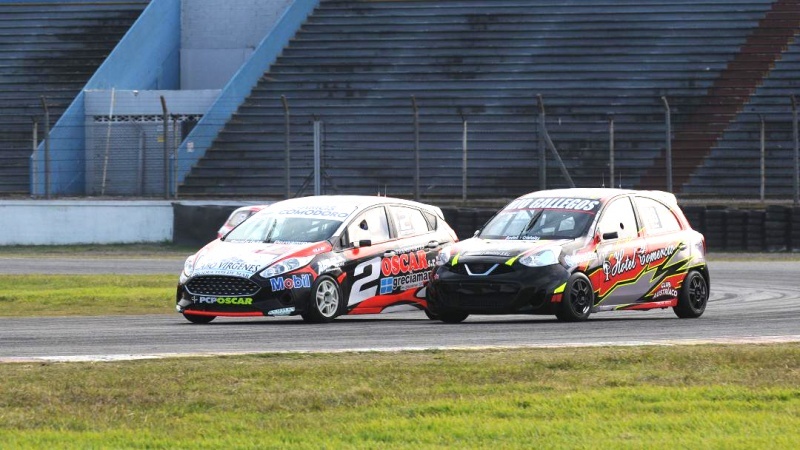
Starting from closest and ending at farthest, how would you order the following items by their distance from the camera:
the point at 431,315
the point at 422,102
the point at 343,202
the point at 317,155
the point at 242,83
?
the point at 431,315, the point at 343,202, the point at 317,155, the point at 422,102, the point at 242,83

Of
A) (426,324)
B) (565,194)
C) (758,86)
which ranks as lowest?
(426,324)

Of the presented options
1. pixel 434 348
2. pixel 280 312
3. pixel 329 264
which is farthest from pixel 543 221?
pixel 434 348

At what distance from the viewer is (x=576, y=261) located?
14086 millimetres

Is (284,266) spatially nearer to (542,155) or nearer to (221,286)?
(221,286)

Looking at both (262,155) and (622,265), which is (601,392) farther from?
(262,155)

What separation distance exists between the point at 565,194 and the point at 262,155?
63.1ft

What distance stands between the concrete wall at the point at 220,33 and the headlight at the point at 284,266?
27885 mm

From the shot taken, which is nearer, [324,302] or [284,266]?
[284,266]

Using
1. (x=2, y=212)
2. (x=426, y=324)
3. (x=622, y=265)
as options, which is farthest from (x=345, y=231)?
(x=2, y=212)

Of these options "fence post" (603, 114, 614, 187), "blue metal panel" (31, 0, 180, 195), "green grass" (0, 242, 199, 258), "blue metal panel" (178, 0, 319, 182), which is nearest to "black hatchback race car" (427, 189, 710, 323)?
"fence post" (603, 114, 614, 187)

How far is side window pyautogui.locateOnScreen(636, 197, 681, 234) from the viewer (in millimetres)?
15312

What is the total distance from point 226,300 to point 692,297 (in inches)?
192

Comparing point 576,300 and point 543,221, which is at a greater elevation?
point 543,221

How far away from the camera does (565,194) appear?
15.3 metres
